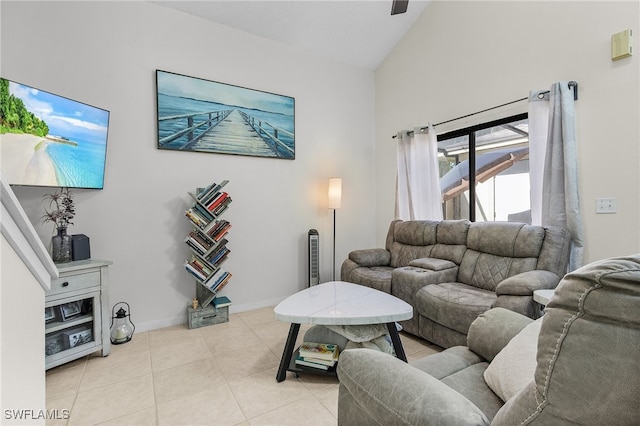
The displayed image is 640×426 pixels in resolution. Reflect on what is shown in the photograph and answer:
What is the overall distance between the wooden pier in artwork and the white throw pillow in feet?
9.81

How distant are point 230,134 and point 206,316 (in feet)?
6.17

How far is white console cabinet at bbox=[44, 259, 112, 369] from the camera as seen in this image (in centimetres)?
210

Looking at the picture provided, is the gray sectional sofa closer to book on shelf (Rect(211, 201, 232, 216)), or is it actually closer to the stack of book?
the stack of book

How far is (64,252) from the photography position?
7.63 ft

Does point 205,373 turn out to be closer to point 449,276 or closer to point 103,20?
point 449,276

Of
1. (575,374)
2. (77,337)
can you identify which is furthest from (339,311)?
(77,337)

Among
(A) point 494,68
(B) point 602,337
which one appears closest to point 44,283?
(B) point 602,337

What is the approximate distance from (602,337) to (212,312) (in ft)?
9.88

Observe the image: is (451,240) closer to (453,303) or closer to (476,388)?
(453,303)

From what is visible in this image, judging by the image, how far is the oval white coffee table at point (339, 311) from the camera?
5.98 feet

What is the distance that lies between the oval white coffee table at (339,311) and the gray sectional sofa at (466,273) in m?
0.46

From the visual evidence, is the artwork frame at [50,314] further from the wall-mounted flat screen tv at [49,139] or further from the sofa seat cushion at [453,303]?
the sofa seat cushion at [453,303]

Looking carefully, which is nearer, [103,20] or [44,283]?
[44,283]

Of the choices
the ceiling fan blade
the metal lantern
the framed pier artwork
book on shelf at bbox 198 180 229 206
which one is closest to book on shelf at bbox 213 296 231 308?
the metal lantern
